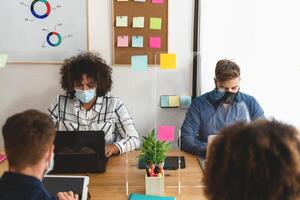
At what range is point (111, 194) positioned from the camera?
64.9 inches

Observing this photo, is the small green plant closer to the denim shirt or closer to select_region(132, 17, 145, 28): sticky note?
the denim shirt

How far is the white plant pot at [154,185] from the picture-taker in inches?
63.5

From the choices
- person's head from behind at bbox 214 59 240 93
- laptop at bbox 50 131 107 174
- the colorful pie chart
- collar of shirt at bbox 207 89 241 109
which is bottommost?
laptop at bbox 50 131 107 174

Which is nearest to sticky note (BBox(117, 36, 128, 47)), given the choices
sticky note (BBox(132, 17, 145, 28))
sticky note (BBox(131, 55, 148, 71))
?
sticky note (BBox(132, 17, 145, 28))

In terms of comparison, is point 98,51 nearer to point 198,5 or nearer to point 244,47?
point 198,5

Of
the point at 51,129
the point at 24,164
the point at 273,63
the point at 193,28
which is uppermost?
the point at 193,28

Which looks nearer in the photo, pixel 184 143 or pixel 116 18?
pixel 184 143

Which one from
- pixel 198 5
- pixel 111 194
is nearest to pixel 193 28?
pixel 198 5

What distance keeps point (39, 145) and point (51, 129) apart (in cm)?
7

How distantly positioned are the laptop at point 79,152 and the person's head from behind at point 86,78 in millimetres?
536

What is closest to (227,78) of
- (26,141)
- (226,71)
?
(226,71)

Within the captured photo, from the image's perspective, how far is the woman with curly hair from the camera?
232 centimetres

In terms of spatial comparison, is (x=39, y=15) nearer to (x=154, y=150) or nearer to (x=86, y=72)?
(x=86, y=72)

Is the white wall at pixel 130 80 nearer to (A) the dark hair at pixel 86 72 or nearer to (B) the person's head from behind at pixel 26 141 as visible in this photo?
(A) the dark hair at pixel 86 72
